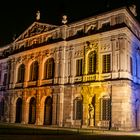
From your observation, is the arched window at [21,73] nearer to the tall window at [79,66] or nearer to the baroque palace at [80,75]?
the baroque palace at [80,75]

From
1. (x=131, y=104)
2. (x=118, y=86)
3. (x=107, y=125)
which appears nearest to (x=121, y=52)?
(x=118, y=86)

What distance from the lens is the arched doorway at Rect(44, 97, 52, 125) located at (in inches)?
1272

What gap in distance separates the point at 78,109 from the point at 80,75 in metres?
3.55

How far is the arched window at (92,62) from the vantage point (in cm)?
2987

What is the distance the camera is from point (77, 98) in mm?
30328

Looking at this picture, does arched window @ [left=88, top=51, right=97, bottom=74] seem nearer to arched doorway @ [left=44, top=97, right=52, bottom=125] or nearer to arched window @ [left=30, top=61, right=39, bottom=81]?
arched doorway @ [left=44, top=97, right=52, bottom=125]

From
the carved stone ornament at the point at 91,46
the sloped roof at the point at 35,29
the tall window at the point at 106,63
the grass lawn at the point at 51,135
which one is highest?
the sloped roof at the point at 35,29

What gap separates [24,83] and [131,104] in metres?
14.3

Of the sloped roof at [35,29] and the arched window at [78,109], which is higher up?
the sloped roof at [35,29]

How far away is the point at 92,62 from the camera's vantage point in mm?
30125

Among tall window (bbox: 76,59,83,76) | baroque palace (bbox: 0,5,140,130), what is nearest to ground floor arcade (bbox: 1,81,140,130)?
baroque palace (bbox: 0,5,140,130)

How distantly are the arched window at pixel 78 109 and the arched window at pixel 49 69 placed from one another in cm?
470

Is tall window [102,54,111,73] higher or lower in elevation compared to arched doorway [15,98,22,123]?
higher

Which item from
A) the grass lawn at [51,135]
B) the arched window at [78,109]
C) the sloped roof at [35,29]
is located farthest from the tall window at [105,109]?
the sloped roof at [35,29]
